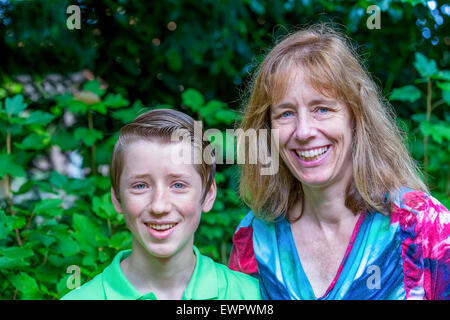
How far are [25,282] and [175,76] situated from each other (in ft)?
5.67

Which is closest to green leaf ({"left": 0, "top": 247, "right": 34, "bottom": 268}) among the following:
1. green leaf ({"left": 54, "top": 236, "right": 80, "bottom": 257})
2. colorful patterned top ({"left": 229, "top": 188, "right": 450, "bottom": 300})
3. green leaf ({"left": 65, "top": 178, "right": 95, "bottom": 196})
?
green leaf ({"left": 54, "top": 236, "right": 80, "bottom": 257})

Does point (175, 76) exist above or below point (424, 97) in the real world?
above

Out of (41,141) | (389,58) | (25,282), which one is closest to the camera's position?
(25,282)

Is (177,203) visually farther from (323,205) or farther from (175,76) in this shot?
(175,76)

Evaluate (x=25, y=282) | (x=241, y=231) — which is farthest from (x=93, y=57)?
(x=241, y=231)

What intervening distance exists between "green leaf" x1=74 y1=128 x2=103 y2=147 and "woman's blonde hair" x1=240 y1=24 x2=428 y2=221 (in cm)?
132

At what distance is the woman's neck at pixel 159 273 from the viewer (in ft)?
6.23

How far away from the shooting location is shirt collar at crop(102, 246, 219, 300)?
6.07 feet

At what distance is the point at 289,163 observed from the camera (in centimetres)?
213

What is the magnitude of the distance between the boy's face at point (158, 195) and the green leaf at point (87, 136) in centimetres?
149
